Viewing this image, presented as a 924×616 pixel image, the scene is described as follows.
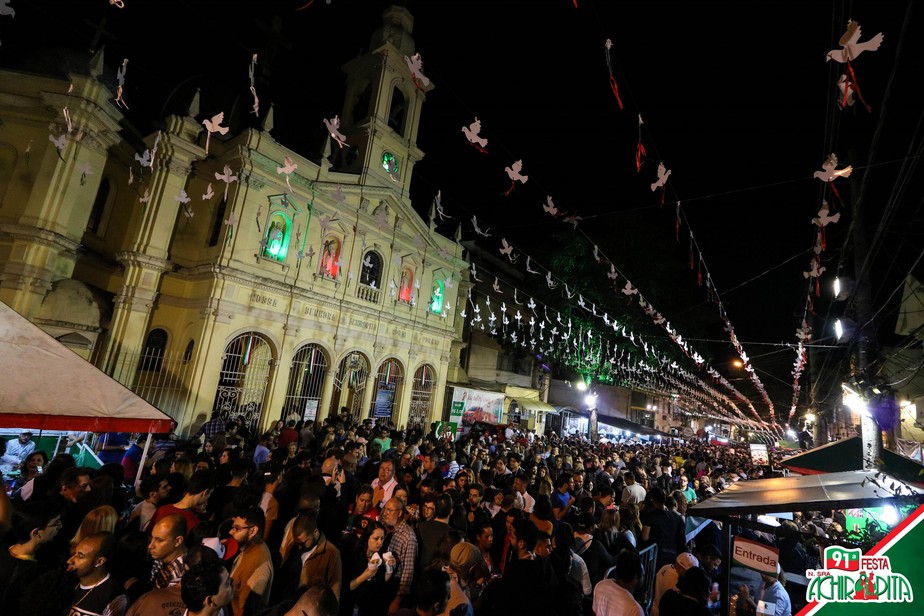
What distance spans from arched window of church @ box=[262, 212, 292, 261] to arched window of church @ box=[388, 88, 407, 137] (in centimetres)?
935

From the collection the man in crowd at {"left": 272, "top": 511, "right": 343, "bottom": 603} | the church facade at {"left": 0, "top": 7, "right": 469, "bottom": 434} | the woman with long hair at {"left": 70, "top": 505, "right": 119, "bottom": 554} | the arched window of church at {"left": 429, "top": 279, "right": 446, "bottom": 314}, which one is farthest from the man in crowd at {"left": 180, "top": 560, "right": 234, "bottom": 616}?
the arched window of church at {"left": 429, "top": 279, "right": 446, "bottom": 314}

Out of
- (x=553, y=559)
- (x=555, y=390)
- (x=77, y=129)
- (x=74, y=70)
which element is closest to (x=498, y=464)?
(x=553, y=559)

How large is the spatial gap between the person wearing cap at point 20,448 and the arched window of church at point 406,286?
1528 cm

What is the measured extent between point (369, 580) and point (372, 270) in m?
17.9

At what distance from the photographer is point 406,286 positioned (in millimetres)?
22047

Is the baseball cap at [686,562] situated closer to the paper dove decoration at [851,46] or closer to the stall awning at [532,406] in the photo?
the paper dove decoration at [851,46]

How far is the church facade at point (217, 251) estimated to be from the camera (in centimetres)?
1405

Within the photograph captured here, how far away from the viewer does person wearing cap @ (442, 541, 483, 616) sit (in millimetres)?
3201

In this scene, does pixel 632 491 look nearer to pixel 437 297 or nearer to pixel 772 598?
pixel 772 598

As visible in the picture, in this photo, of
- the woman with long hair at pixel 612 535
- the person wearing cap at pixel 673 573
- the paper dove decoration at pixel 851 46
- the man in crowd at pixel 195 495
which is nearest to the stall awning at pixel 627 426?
the woman with long hair at pixel 612 535

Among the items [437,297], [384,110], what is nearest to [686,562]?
[437,297]

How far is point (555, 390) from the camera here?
32.9 metres

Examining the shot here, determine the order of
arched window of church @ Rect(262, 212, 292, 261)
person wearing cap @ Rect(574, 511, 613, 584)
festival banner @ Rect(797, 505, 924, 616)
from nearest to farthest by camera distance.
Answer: festival banner @ Rect(797, 505, 924, 616)
person wearing cap @ Rect(574, 511, 613, 584)
arched window of church @ Rect(262, 212, 292, 261)

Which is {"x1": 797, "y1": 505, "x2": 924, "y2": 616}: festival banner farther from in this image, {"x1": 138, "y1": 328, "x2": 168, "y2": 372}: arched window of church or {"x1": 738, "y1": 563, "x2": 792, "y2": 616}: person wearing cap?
{"x1": 138, "y1": 328, "x2": 168, "y2": 372}: arched window of church
